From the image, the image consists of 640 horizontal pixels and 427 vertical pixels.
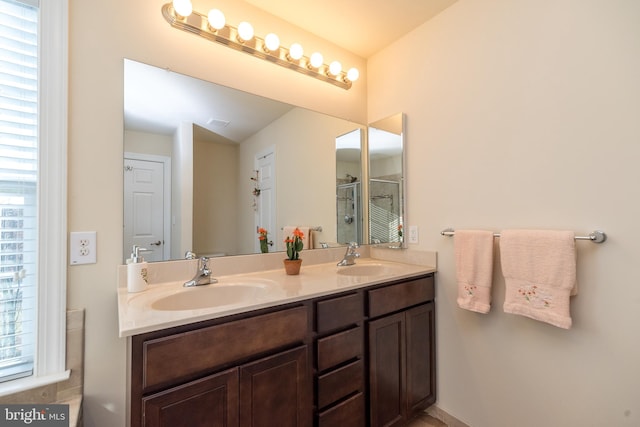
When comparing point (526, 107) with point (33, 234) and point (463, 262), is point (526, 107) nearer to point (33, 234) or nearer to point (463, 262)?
point (463, 262)

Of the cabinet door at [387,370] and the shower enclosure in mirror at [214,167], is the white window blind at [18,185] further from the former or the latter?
the cabinet door at [387,370]

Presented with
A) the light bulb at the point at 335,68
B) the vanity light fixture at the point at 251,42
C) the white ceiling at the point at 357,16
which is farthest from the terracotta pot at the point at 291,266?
the white ceiling at the point at 357,16

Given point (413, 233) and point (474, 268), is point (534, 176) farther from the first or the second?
point (413, 233)

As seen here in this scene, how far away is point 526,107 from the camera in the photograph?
1.29 m

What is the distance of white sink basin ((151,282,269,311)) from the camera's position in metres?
1.12

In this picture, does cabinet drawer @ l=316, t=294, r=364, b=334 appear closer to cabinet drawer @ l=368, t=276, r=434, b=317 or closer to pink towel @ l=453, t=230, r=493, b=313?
cabinet drawer @ l=368, t=276, r=434, b=317

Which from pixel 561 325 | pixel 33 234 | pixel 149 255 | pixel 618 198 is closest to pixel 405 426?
pixel 561 325

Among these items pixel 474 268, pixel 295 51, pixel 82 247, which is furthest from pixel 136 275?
pixel 474 268

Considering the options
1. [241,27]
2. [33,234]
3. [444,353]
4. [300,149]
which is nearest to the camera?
[33,234]

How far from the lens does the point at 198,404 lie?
33.6 inches

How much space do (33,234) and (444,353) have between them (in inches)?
80.5

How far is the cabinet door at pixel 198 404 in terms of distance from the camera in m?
0.79

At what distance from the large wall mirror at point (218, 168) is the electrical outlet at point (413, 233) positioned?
1.55ft

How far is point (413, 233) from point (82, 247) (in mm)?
1712
